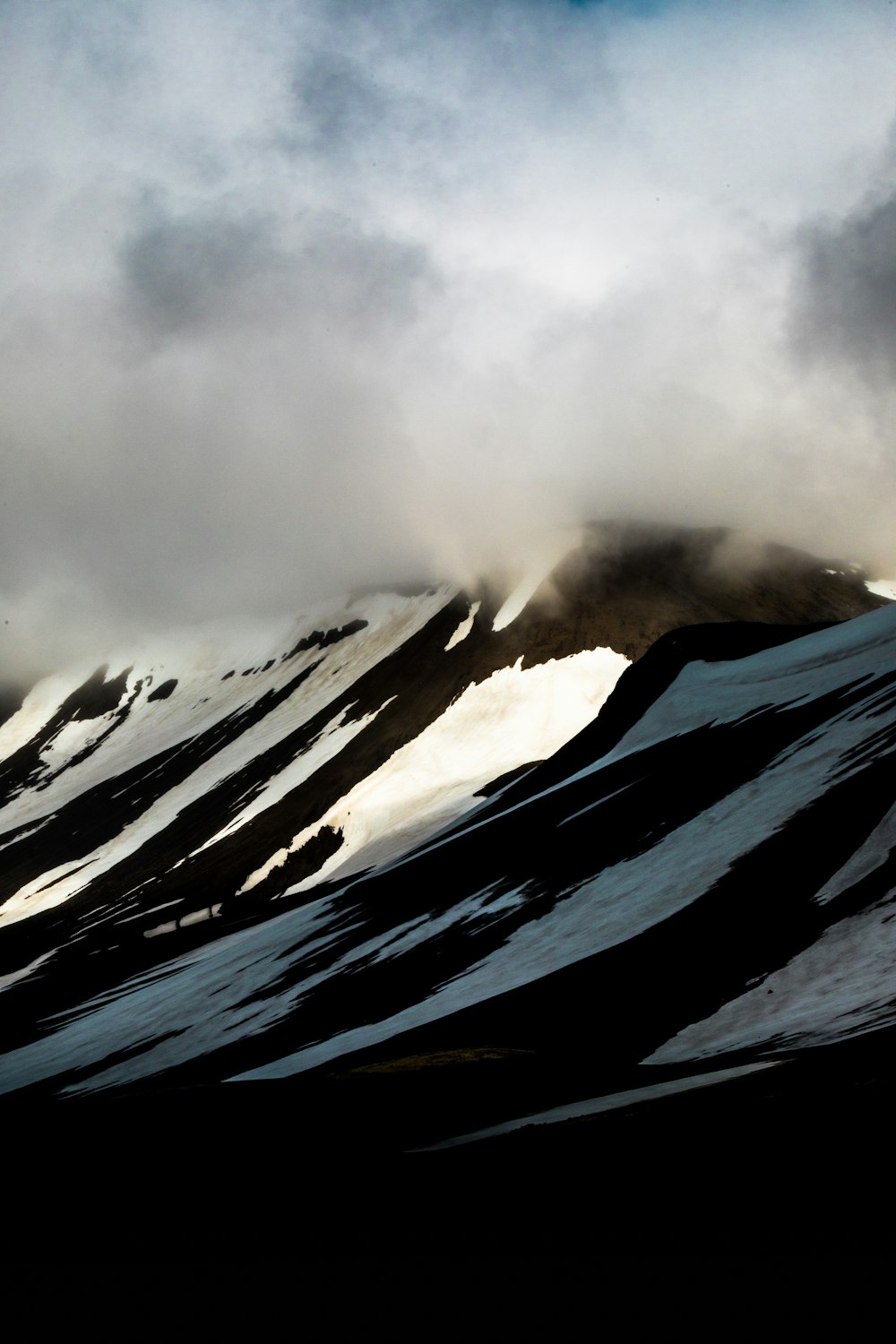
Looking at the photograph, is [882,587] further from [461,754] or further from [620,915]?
[620,915]

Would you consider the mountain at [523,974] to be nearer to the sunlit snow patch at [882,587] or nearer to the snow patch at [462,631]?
the snow patch at [462,631]

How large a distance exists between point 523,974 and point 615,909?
4.53 metres

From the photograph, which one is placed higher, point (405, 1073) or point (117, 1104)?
point (117, 1104)

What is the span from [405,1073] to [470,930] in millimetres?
25702

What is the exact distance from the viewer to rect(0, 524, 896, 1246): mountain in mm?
14977

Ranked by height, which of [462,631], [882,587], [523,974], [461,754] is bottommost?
[523,974]

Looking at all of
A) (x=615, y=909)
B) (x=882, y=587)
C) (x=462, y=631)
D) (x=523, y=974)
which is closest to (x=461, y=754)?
(x=462, y=631)

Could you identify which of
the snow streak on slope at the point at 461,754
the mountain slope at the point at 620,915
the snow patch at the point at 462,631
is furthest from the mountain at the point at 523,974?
the snow patch at the point at 462,631

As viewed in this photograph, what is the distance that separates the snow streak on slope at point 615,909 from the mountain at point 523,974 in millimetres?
194

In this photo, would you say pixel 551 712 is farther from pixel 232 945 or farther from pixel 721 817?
pixel 721 817

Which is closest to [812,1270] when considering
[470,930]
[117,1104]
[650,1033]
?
[650,1033]

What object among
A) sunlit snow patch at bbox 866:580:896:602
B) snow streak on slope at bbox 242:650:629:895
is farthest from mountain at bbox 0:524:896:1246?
sunlit snow patch at bbox 866:580:896:602

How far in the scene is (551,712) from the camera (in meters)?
137

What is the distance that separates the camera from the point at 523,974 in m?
40.0
